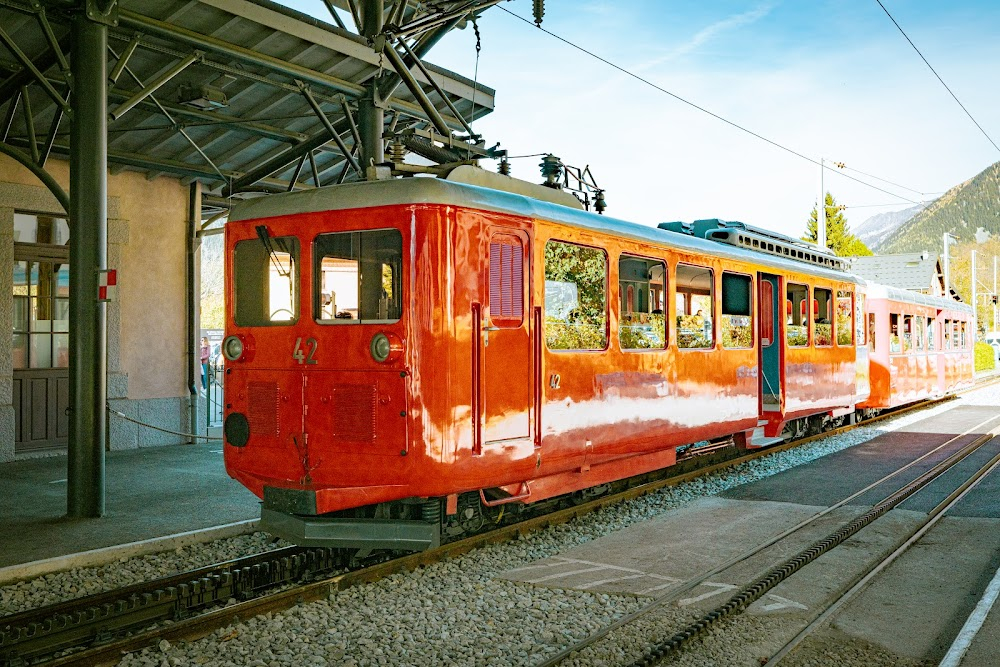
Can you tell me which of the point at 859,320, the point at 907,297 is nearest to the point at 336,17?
the point at 859,320

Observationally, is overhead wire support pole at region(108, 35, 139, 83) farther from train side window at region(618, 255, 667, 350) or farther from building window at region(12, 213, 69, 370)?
train side window at region(618, 255, 667, 350)

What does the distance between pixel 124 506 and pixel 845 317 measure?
34.6 ft

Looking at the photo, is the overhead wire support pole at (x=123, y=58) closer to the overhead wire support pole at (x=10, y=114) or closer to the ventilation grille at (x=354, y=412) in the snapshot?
the overhead wire support pole at (x=10, y=114)

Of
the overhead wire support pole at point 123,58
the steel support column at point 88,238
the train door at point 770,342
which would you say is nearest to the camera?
the steel support column at point 88,238

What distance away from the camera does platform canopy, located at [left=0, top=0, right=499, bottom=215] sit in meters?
8.69

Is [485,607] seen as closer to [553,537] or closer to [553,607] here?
[553,607]

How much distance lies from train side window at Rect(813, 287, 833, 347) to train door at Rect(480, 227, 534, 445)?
712cm

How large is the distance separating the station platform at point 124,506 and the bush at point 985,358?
40.1 metres

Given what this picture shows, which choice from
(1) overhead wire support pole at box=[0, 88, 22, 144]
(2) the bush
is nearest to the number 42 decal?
(1) overhead wire support pole at box=[0, 88, 22, 144]

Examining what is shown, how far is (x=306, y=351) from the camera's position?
6305 millimetres

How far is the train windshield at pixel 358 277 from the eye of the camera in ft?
19.9

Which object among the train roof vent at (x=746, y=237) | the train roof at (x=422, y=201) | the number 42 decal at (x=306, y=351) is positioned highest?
the train roof vent at (x=746, y=237)

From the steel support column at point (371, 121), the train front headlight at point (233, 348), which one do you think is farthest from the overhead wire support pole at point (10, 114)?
the train front headlight at point (233, 348)

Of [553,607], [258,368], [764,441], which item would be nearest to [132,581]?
[258,368]
